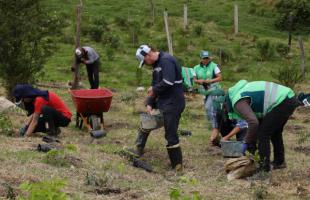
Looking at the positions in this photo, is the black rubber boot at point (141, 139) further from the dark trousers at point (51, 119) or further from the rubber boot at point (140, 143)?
the dark trousers at point (51, 119)

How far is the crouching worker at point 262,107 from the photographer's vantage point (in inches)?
303

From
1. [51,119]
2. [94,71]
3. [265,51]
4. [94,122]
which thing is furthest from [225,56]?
[51,119]

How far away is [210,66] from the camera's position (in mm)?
11578

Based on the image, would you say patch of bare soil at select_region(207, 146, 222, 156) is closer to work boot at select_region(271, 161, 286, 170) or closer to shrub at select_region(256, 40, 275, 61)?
work boot at select_region(271, 161, 286, 170)

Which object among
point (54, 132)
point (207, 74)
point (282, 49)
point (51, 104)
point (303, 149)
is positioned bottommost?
point (282, 49)

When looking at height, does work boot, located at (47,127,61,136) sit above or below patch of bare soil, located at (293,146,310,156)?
above

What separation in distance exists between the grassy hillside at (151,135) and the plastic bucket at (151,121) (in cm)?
54

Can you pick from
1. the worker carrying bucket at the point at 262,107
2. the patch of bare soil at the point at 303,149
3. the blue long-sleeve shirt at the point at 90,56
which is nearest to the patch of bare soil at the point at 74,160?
the worker carrying bucket at the point at 262,107

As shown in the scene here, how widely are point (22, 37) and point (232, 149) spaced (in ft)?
21.1

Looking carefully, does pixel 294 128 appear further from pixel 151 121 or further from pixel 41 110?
pixel 41 110

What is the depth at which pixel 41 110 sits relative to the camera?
10.3 metres

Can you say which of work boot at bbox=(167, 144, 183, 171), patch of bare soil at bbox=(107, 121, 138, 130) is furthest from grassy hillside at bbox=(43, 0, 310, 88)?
work boot at bbox=(167, 144, 183, 171)

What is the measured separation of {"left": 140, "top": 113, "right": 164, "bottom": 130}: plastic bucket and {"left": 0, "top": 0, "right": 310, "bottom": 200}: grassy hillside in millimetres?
543

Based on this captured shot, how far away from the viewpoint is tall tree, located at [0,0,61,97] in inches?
542
